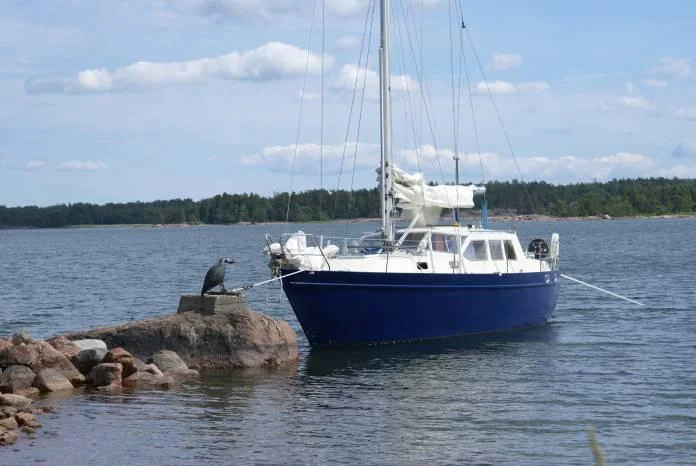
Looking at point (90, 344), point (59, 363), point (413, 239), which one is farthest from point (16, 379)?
point (413, 239)

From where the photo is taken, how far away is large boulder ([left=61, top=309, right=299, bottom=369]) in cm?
2331

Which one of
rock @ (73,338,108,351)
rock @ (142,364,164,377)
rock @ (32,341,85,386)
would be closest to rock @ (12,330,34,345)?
rock @ (32,341,85,386)

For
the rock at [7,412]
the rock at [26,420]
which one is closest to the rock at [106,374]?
the rock at [7,412]

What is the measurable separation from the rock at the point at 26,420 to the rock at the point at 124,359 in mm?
3845

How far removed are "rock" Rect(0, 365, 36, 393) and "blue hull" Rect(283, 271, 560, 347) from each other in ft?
21.6

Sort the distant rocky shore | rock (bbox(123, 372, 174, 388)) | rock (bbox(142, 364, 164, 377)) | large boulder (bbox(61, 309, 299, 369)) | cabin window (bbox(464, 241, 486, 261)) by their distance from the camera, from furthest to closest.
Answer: cabin window (bbox(464, 241, 486, 261)), large boulder (bbox(61, 309, 299, 369)), rock (bbox(142, 364, 164, 377)), rock (bbox(123, 372, 174, 388)), the distant rocky shore

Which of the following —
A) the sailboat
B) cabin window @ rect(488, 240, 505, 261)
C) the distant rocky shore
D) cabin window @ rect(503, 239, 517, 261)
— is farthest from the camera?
cabin window @ rect(503, 239, 517, 261)

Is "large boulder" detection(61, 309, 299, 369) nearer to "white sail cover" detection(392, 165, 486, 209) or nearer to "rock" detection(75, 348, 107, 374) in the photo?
"rock" detection(75, 348, 107, 374)

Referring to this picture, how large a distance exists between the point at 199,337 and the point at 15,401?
5.30 metres

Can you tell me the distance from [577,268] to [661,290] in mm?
15004

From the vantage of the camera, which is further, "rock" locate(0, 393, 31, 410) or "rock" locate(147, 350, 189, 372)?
"rock" locate(147, 350, 189, 372)

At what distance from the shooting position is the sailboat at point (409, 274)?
25.3 meters

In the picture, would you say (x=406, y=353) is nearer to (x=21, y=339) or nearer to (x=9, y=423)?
(x=21, y=339)

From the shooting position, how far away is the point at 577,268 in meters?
57.4
